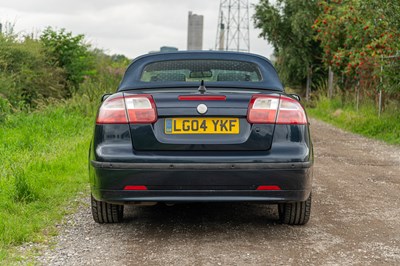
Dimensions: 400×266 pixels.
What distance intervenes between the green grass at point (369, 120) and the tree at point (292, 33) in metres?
9.54

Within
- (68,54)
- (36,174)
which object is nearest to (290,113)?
(36,174)

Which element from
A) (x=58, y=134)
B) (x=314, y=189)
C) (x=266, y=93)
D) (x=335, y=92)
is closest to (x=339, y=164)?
(x=314, y=189)

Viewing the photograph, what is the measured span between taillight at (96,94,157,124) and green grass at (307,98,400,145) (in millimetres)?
9480

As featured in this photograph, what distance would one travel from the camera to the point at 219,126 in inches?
175

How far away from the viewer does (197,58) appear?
5.47 m

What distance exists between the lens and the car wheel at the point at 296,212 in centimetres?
502

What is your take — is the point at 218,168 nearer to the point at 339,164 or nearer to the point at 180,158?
the point at 180,158

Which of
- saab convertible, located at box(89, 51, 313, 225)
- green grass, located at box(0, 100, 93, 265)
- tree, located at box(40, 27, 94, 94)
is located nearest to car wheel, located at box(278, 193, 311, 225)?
saab convertible, located at box(89, 51, 313, 225)

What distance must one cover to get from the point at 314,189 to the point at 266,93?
8.56 feet

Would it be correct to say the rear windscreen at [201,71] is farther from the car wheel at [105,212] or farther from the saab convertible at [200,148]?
the car wheel at [105,212]

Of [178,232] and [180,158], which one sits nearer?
[180,158]

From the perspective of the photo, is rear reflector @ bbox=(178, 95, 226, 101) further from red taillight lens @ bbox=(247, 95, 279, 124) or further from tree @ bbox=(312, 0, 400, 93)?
tree @ bbox=(312, 0, 400, 93)

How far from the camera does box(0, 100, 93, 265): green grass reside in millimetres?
4788

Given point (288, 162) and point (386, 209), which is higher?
point (288, 162)
